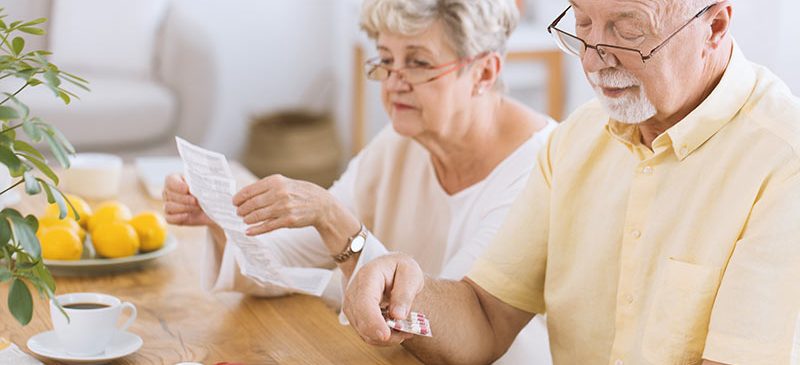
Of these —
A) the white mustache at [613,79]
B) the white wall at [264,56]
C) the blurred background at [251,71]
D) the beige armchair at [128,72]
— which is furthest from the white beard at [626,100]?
the white wall at [264,56]

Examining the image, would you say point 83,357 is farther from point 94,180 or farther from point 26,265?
point 94,180

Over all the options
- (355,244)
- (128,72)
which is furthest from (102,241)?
(128,72)

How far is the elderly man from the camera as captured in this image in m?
1.27

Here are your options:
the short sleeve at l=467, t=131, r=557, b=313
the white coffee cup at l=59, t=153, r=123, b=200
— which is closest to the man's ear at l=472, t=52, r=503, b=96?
the short sleeve at l=467, t=131, r=557, b=313

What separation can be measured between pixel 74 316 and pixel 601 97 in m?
0.72

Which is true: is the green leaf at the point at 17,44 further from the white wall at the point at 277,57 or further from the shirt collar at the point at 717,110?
the white wall at the point at 277,57

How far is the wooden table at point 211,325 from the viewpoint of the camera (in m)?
1.50

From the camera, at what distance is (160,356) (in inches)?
58.9

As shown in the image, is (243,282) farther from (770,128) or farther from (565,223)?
(770,128)

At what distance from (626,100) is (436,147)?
30.9 inches

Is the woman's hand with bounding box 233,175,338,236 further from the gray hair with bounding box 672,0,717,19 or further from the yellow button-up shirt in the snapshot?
the gray hair with bounding box 672,0,717,19

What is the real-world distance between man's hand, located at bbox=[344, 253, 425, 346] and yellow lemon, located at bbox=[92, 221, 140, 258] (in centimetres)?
59

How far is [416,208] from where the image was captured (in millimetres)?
2205

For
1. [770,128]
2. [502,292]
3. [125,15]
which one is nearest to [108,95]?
[125,15]
